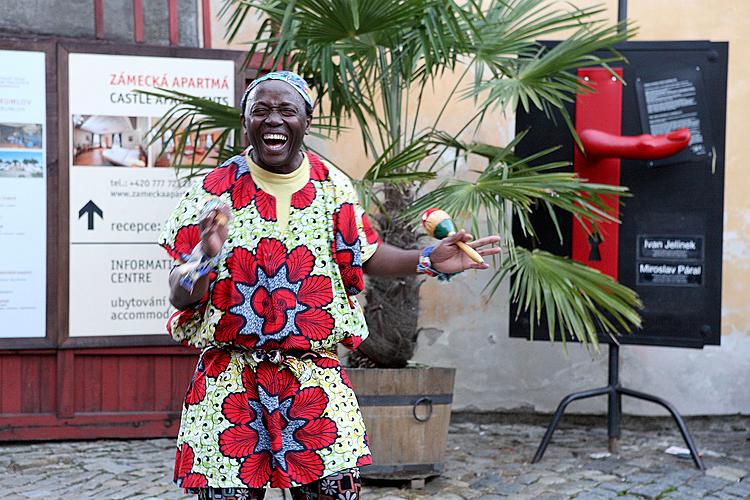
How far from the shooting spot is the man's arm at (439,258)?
7.87ft

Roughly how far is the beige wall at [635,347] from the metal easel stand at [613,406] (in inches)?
28.7

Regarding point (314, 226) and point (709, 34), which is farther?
point (709, 34)

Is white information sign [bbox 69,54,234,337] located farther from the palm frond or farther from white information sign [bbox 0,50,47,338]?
the palm frond

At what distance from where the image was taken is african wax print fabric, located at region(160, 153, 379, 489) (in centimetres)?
235

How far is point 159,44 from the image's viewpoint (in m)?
5.53

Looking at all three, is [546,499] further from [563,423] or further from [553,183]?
[563,423]

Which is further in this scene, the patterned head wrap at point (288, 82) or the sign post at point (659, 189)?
the sign post at point (659, 189)

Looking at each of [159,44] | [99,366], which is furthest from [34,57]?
[99,366]

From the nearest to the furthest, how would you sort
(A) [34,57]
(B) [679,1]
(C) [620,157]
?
1. (C) [620,157]
2. (A) [34,57]
3. (B) [679,1]

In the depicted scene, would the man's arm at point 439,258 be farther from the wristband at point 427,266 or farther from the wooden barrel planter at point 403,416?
the wooden barrel planter at point 403,416

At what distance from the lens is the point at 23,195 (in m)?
5.34

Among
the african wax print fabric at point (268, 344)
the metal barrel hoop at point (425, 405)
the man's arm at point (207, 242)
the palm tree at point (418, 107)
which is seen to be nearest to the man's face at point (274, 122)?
the african wax print fabric at point (268, 344)

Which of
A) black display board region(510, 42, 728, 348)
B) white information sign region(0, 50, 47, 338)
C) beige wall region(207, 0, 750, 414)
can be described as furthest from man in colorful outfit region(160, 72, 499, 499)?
beige wall region(207, 0, 750, 414)

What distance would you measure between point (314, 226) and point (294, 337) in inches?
10.9
